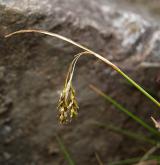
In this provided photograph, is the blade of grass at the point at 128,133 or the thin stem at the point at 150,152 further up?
the blade of grass at the point at 128,133

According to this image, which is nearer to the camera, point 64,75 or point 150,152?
point 64,75

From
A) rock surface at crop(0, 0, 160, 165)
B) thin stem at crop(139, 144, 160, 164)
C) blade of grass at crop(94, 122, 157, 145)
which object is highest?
rock surface at crop(0, 0, 160, 165)

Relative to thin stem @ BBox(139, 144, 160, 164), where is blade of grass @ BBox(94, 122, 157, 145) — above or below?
above

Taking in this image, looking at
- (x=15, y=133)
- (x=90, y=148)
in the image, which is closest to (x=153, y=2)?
(x=90, y=148)

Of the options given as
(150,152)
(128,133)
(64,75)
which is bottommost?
(150,152)

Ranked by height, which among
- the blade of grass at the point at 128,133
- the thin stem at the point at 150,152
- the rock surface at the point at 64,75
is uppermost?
the rock surface at the point at 64,75

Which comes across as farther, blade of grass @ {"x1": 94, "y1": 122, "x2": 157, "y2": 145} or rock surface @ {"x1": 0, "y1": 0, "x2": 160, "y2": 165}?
blade of grass @ {"x1": 94, "y1": 122, "x2": 157, "y2": 145}

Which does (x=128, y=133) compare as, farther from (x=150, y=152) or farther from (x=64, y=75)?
(x=64, y=75)

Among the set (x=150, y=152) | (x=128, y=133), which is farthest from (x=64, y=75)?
(x=150, y=152)
